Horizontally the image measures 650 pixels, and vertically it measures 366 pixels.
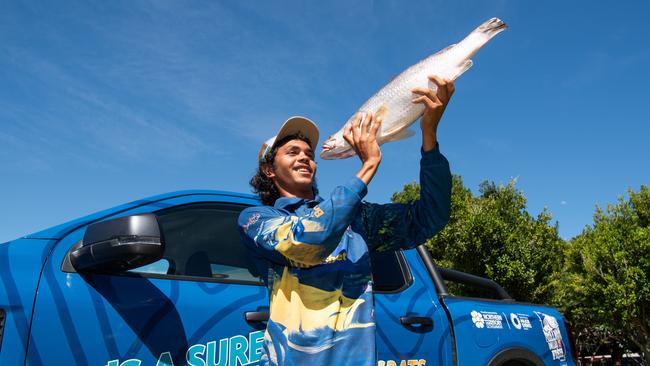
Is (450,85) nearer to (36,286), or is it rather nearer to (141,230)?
(141,230)

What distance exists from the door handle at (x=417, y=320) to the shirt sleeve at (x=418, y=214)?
0.70 metres

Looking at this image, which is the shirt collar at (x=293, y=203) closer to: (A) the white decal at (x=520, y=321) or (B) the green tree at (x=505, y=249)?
(A) the white decal at (x=520, y=321)

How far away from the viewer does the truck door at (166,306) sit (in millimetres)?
1767

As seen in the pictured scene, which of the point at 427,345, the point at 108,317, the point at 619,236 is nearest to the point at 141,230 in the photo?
the point at 108,317

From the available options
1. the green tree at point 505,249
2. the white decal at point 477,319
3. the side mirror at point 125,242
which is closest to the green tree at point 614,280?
the green tree at point 505,249

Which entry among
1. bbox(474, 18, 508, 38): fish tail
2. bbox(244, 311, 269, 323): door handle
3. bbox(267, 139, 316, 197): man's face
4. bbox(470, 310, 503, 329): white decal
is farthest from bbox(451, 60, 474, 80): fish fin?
bbox(470, 310, 503, 329): white decal

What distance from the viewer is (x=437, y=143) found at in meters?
1.97

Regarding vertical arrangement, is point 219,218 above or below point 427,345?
above

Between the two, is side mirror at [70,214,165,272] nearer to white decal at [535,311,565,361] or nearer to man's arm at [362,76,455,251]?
man's arm at [362,76,455,251]

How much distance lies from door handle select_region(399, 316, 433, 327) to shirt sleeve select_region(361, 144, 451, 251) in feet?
2.28

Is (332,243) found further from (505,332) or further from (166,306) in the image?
(505,332)

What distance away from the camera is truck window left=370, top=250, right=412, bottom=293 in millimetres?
2906

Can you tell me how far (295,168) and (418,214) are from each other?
0.54 m

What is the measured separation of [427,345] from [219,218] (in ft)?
4.32
